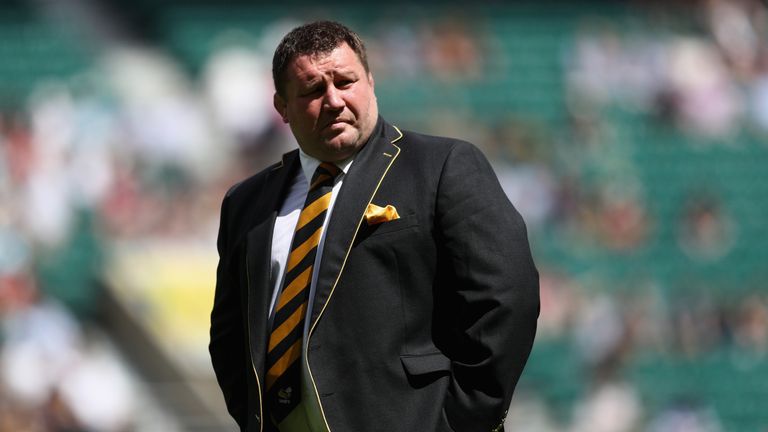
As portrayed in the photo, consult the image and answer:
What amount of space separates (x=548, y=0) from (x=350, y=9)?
1680 mm

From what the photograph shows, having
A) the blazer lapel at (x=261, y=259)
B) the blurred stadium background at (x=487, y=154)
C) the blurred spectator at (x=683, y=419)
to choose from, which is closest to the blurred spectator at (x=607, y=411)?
the blurred stadium background at (x=487, y=154)

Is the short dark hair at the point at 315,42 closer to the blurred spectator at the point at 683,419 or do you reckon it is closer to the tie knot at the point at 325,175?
the tie knot at the point at 325,175

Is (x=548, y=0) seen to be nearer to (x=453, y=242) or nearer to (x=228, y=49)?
(x=228, y=49)

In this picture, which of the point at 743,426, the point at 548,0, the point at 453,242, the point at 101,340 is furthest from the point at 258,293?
the point at 548,0

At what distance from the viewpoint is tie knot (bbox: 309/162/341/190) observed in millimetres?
2482

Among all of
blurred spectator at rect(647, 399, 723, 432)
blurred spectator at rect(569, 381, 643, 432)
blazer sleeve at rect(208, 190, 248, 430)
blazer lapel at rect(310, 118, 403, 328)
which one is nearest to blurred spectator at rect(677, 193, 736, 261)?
blurred spectator at rect(647, 399, 723, 432)

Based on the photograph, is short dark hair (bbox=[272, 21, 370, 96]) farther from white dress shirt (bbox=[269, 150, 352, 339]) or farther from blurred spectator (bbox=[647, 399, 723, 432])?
blurred spectator (bbox=[647, 399, 723, 432])

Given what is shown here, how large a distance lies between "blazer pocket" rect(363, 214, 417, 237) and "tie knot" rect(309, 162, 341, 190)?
14 cm

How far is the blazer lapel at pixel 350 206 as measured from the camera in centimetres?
238

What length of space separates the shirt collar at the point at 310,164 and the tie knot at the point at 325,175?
1 centimetres

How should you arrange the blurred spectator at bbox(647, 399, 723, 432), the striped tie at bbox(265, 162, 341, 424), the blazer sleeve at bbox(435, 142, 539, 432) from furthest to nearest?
the blurred spectator at bbox(647, 399, 723, 432) → the striped tie at bbox(265, 162, 341, 424) → the blazer sleeve at bbox(435, 142, 539, 432)

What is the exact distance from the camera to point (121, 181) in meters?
9.10

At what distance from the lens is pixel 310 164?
253cm

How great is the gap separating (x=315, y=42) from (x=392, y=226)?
0.37 metres
